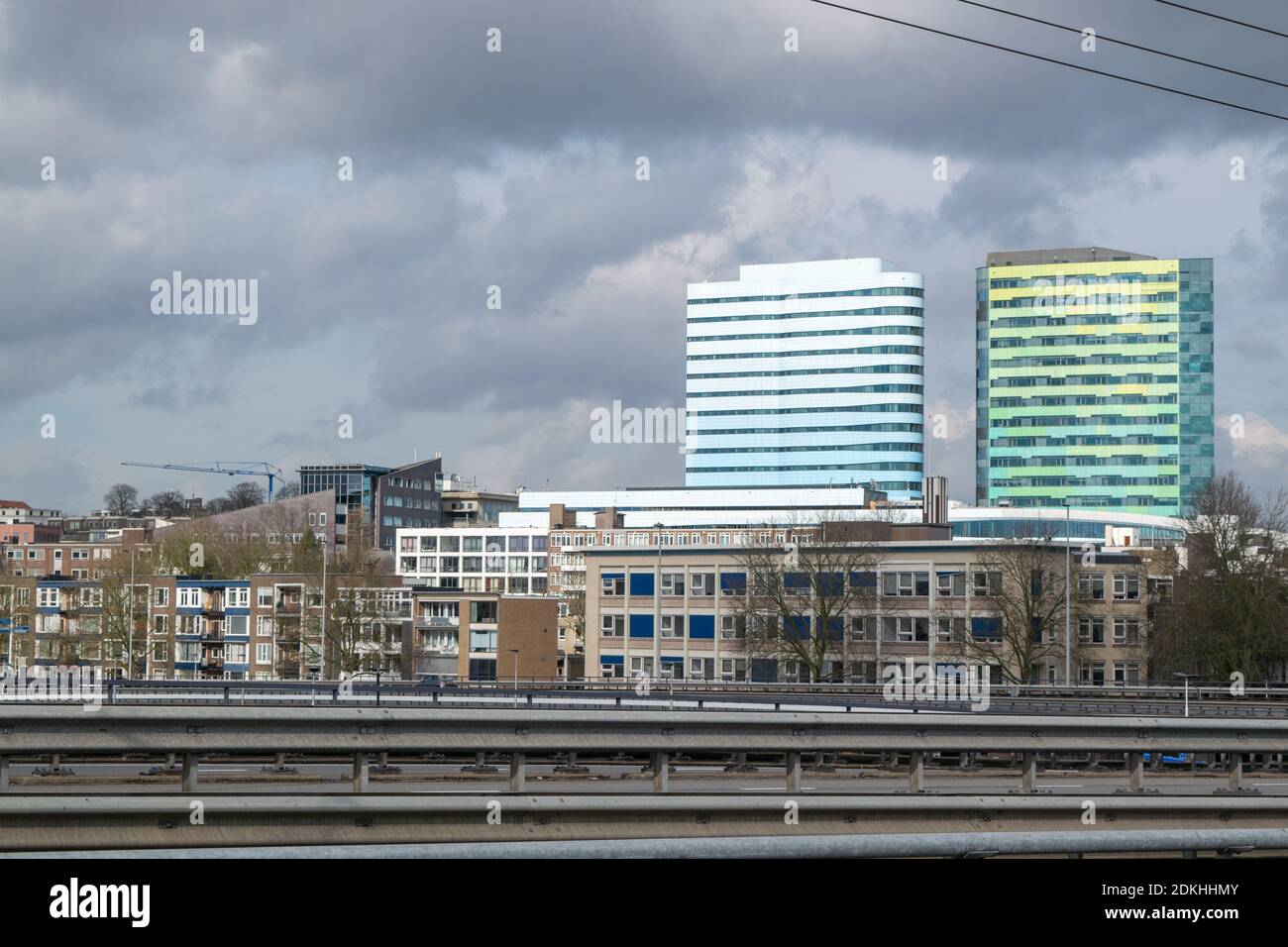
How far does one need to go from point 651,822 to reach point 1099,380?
191 m

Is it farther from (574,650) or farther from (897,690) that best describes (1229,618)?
(574,650)

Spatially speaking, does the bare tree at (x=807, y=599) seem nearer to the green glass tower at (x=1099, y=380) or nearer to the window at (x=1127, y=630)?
the window at (x=1127, y=630)

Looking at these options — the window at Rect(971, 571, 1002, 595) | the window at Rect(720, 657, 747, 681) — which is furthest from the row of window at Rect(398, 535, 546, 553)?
the window at Rect(971, 571, 1002, 595)

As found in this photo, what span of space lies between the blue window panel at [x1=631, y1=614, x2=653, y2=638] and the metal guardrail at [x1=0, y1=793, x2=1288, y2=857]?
72.4 meters

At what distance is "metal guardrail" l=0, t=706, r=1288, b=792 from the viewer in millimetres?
9359

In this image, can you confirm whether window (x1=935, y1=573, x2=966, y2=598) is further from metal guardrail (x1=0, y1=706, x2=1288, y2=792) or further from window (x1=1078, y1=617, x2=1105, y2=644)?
metal guardrail (x1=0, y1=706, x2=1288, y2=792)

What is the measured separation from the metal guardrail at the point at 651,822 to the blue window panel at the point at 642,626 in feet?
238

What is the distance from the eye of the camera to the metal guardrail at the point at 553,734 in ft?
30.7

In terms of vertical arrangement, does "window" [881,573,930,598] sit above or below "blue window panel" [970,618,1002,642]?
above

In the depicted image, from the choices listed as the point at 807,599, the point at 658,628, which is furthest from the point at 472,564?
the point at 807,599

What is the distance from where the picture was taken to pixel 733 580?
81.6 metres

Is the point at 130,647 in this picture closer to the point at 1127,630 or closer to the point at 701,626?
the point at 701,626

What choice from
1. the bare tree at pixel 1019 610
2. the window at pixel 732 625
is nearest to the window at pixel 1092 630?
the bare tree at pixel 1019 610
